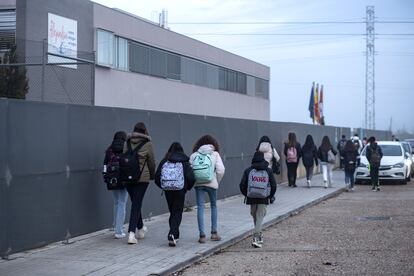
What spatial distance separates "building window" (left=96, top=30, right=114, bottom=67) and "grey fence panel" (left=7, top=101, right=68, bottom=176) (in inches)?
830

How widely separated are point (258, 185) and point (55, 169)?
10.9 ft

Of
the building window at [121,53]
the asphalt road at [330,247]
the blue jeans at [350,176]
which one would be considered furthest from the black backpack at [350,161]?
the building window at [121,53]

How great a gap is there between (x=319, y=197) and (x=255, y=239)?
27.5 feet

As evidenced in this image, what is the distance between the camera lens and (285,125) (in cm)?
2408

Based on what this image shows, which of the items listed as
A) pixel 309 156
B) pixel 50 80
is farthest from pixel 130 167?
pixel 309 156

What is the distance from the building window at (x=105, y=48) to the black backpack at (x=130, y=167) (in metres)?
21.1

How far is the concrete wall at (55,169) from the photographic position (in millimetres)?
8742

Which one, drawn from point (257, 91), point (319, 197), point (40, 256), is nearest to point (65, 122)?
point (40, 256)

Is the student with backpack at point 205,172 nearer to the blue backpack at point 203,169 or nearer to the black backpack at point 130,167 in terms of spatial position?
the blue backpack at point 203,169

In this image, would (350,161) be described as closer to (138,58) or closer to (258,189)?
(258,189)

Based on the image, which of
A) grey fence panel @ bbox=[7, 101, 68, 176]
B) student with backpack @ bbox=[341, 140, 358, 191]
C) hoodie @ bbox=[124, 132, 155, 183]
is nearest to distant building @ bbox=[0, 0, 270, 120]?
grey fence panel @ bbox=[7, 101, 68, 176]

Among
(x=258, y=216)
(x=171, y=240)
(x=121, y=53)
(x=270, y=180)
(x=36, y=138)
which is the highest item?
(x=121, y=53)

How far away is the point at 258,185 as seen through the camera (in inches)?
413

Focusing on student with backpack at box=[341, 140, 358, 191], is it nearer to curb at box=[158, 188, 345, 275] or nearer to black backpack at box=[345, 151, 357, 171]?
black backpack at box=[345, 151, 357, 171]
